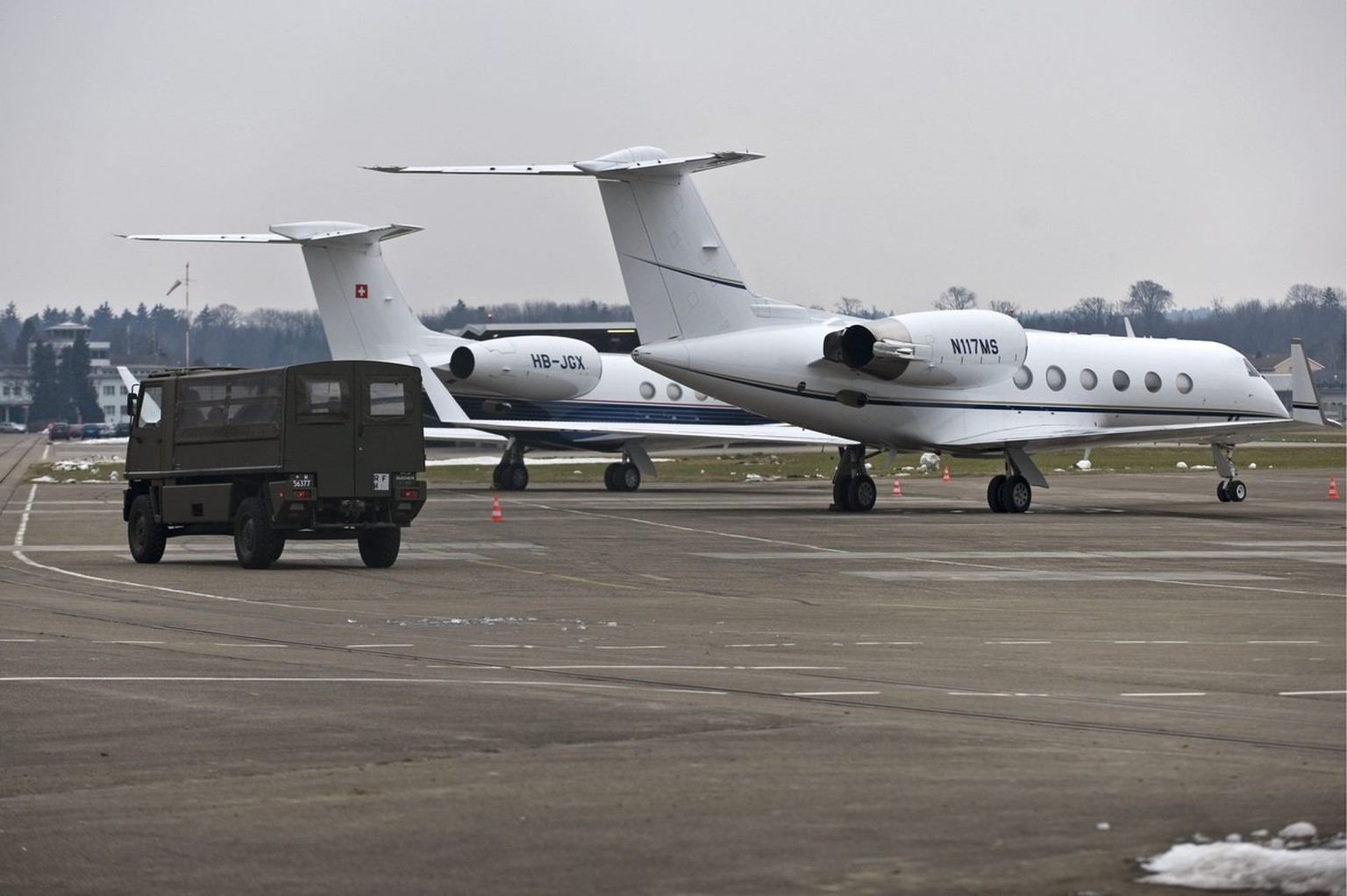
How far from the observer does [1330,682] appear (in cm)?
1211

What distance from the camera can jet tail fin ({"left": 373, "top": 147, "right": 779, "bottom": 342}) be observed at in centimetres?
3381

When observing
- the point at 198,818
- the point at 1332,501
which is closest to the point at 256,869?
the point at 198,818

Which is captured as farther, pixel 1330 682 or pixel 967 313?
pixel 967 313

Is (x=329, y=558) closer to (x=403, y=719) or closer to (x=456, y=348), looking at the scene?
(x=403, y=719)

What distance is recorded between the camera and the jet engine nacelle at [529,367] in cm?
4709

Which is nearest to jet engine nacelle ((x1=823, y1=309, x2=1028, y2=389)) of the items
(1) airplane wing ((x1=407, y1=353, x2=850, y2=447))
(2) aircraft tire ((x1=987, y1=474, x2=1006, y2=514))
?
(2) aircraft tire ((x1=987, y1=474, x2=1006, y2=514))

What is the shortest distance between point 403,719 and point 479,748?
118 cm

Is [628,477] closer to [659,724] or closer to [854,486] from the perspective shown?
[854,486]

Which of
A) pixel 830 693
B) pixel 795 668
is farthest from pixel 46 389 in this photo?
pixel 830 693

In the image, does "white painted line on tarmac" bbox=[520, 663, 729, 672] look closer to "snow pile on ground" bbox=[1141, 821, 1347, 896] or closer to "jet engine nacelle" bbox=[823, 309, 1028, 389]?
"snow pile on ground" bbox=[1141, 821, 1347, 896]

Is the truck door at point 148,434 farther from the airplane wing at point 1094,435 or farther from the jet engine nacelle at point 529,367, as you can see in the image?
the jet engine nacelle at point 529,367

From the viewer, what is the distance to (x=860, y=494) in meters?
36.6

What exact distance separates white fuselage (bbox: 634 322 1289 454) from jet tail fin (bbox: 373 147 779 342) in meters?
0.45

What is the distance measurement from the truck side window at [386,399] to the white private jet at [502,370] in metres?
21.4
